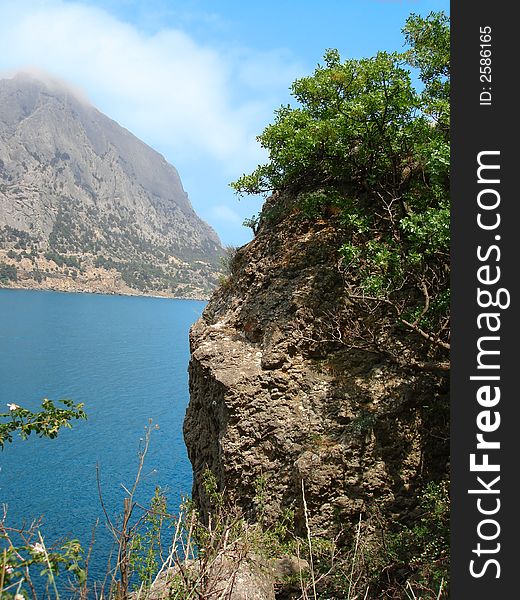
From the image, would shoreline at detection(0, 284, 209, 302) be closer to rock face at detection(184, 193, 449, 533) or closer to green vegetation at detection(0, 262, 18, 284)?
green vegetation at detection(0, 262, 18, 284)

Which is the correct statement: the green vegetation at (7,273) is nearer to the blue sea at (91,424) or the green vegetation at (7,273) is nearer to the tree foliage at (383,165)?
the blue sea at (91,424)

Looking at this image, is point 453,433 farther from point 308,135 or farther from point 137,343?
point 137,343

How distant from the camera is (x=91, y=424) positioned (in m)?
31.1

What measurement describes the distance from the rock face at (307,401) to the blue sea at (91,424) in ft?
8.11

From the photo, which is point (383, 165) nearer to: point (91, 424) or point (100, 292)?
point (91, 424)

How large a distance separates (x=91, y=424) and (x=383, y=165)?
27214 millimetres

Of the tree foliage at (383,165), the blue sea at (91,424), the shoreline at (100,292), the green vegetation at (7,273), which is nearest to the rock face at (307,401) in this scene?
the tree foliage at (383,165)

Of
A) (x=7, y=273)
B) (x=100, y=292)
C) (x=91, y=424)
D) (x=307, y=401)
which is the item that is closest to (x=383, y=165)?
(x=307, y=401)

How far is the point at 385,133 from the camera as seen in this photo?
355 inches

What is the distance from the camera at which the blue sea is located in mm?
20281

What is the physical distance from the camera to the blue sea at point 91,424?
20.3 m

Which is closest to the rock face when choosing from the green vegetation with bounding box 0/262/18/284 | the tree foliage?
the tree foliage

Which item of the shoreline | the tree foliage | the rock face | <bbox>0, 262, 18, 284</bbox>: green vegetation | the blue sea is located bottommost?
the blue sea

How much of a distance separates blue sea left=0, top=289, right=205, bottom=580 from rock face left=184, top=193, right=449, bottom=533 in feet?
8.11
